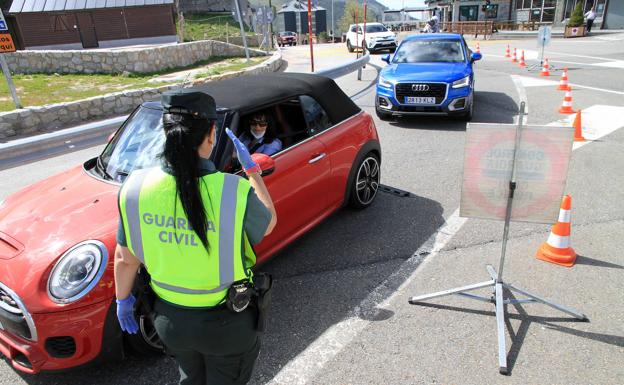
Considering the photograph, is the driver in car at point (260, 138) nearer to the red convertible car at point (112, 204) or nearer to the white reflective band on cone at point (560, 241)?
the red convertible car at point (112, 204)

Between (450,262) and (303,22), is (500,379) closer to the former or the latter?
(450,262)

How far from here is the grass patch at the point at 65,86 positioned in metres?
12.5

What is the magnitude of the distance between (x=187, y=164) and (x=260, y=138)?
2245 mm

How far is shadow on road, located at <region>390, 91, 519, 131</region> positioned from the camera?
8867 millimetres

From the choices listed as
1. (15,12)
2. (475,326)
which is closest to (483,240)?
(475,326)

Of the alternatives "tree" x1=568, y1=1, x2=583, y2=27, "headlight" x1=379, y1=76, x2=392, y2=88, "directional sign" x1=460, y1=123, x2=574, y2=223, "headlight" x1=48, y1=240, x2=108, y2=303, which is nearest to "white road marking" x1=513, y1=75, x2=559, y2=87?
"headlight" x1=379, y1=76, x2=392, y2=88

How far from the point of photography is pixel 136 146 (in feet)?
11.3

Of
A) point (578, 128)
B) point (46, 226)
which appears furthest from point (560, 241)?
point (578, 128)

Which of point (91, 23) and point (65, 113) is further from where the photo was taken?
point (91, 23)

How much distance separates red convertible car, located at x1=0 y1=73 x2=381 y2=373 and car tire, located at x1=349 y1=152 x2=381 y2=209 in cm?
1

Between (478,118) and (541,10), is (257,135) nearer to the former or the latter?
(478,118)

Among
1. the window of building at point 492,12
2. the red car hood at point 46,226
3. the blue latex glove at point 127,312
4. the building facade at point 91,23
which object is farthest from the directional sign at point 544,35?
the window of building at point 492,12

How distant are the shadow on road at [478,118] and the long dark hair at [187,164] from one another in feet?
25.2

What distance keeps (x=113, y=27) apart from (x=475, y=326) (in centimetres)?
2948
